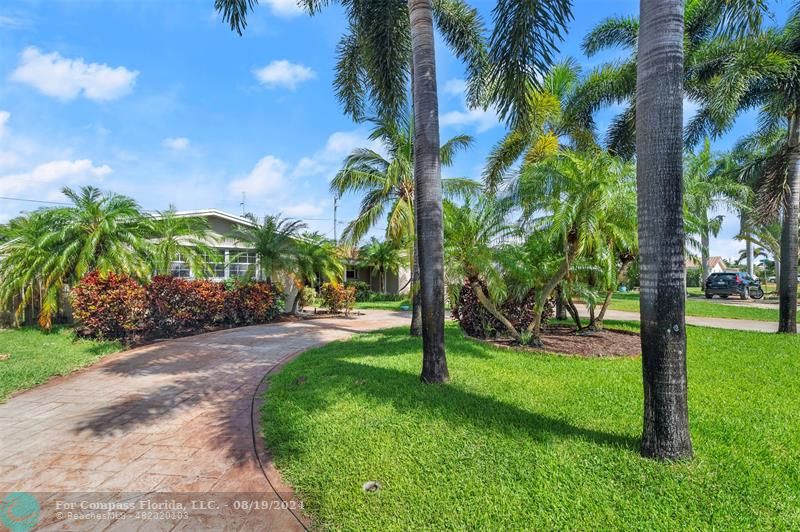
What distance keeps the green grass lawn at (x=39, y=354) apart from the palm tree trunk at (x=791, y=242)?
55.6 ft

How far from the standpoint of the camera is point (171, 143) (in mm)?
A: 16750

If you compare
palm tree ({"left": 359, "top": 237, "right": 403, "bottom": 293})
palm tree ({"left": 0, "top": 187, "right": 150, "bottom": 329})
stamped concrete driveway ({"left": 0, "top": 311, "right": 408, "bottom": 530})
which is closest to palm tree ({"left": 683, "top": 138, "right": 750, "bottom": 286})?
stamped concrete driveway ({"left": 0, "top": 311, "right": 408, "bottom": 530})

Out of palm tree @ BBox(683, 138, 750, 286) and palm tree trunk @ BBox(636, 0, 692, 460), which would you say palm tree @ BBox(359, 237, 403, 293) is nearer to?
palm tree @ BBox(683, 138, 750, 286)

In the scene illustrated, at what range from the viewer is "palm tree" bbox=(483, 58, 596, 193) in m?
14.4

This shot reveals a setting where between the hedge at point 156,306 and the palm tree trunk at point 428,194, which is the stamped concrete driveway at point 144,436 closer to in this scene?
the hedge at point 156,306

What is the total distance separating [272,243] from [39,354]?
7875mm

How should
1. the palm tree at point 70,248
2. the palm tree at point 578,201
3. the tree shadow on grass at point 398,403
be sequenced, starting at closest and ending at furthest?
the tree shadow on grass at point 398,403
the palm tree at point 578,201
the palm tree at point 70,248

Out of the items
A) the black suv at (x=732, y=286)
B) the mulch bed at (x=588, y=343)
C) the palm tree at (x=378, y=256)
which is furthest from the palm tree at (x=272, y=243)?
the black suv at (x=732, y=286)

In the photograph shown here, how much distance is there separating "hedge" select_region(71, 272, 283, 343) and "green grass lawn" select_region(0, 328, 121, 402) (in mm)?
606

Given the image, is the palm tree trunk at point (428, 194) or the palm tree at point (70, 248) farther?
the palm tree at point (70, 248)

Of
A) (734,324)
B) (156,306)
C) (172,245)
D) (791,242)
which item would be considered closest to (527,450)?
(156,306)

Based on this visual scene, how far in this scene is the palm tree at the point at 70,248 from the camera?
1029 cm

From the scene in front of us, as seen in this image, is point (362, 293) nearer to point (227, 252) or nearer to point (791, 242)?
point (227, 252)

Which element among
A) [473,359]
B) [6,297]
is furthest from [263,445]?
[6,297]
